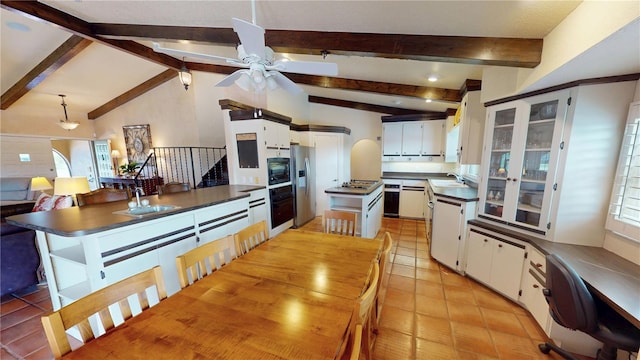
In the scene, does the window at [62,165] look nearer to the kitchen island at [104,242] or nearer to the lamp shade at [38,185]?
the lamp shade at [38,185]

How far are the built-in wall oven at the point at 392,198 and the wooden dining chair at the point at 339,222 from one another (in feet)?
10.4

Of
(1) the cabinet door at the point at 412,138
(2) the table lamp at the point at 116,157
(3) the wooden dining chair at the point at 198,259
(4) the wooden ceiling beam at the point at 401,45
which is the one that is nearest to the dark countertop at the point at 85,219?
(3) the wooden dining chair at the point at 198,259

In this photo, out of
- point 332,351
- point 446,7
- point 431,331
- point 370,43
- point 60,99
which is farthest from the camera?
point 60,99

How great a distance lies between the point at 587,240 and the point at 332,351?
2.48m

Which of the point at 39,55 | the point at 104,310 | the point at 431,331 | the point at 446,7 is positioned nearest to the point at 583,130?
the point at 446,7

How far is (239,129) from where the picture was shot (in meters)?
3.82

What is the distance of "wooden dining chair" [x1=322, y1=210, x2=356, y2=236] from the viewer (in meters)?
2.22

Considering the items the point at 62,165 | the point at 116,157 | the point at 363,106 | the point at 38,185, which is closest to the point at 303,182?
the point at 363,106

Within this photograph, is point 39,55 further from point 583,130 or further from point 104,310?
point 583,130

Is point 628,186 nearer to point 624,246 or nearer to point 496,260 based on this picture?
point 624,246

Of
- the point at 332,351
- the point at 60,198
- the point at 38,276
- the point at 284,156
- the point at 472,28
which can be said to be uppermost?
the point at 472,28

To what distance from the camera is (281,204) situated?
421 cm

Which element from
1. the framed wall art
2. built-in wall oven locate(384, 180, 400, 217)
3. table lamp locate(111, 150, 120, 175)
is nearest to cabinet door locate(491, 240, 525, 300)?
built-in wall oven locate(384, 180, 400, 217)

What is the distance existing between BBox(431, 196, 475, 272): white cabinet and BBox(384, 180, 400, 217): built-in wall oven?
2.06m
